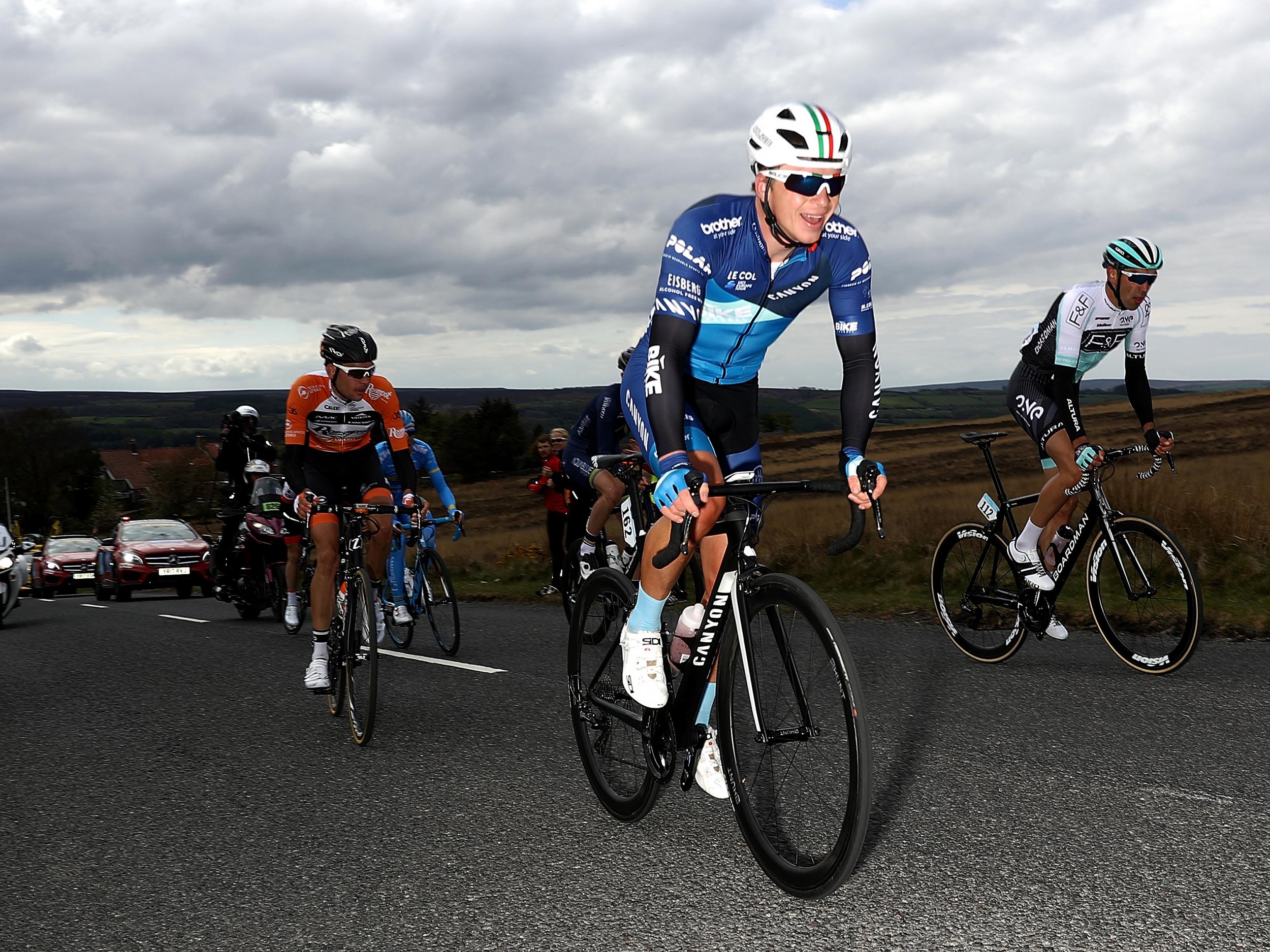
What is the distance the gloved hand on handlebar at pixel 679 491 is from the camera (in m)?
3.14

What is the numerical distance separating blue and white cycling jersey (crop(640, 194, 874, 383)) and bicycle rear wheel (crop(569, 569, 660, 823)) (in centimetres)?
93

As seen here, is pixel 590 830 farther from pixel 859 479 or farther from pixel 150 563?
pixel 150 563

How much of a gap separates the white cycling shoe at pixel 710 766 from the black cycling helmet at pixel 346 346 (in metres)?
3.96

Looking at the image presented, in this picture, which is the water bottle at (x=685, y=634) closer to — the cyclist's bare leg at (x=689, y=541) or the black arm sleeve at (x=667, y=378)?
the cyclist's bare leg at (x=689, y=541)

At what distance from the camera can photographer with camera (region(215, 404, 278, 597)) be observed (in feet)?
42.4

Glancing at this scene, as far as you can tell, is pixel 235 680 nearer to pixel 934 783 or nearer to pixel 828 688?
pixel 934 783

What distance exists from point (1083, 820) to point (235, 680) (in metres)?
5.89

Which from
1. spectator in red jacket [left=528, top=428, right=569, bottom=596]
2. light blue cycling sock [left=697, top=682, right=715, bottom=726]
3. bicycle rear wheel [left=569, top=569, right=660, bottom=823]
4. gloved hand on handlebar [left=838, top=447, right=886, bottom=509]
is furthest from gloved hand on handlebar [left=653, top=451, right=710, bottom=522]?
spectator in red jacket [left=528, top=428, right=569, bottom=596]

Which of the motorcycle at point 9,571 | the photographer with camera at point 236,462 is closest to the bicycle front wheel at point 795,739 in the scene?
the photographer with camera at point 236,462

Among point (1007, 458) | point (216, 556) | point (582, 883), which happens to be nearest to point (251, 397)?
point (1007, 458)

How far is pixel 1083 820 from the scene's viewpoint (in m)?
3.74

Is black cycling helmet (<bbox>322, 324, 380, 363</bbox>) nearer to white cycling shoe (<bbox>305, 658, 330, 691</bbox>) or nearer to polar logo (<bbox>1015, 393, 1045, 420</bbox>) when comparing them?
white cycling shoe (<bbox>305, 658, 330, 691</bbox>)

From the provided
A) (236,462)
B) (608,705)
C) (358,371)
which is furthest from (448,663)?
(236,462)

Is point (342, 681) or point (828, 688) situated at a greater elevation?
point (828, 688)
